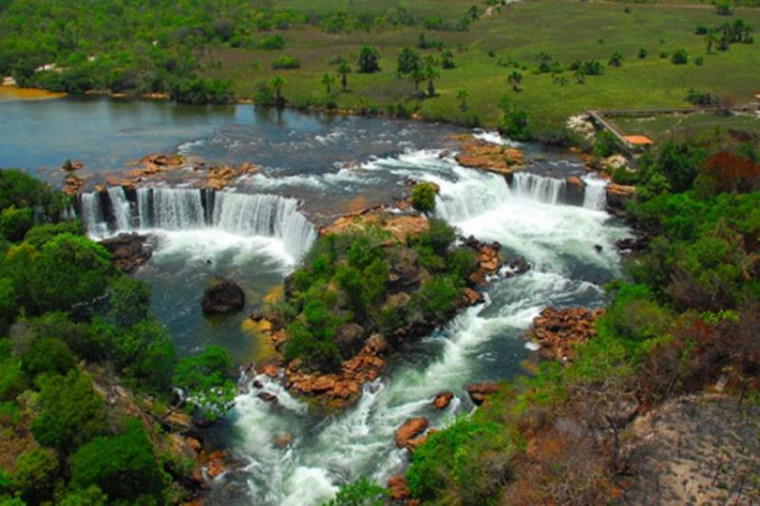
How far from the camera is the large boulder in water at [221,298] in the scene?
37.8 meters

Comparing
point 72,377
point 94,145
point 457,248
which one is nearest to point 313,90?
point 94,145

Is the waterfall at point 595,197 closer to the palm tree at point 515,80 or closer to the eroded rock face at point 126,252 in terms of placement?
the palm tree at point 515,80

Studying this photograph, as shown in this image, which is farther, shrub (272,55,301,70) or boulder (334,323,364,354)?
shrub (272,55,301,70)

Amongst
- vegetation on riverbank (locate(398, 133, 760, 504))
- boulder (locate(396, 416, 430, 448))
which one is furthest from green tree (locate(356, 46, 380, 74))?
boulder (locate(396, 416, 430, 448))

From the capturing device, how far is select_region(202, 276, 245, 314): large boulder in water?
3781 centimetres

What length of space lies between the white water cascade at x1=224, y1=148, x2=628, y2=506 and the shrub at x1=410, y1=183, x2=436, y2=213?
147 cm

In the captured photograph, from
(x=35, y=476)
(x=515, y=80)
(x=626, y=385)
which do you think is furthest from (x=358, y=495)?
(x=515, y=80)

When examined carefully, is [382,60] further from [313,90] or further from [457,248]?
[457,248]

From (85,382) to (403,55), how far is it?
65895mm

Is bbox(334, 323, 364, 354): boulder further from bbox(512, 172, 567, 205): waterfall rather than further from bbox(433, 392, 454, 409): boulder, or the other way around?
bbox(512, 172, 567, 205): waterfall

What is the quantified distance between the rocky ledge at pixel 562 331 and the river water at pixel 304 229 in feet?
2.99

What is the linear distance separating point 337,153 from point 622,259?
25.7m

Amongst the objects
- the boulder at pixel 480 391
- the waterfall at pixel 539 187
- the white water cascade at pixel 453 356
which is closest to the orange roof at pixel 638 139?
the waterfall at pixel 539 187

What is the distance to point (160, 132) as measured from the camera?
65688 millimetres
